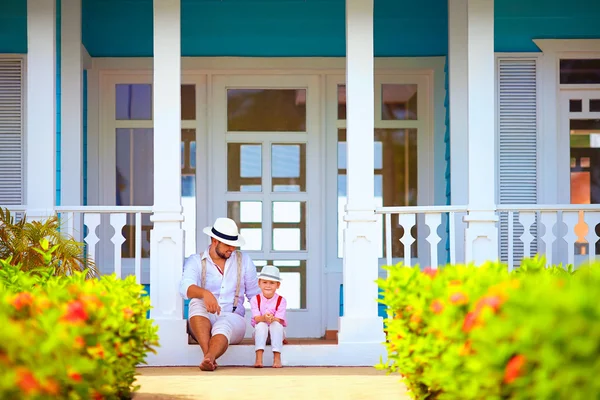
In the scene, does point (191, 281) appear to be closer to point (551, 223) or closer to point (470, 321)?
point (551, 223)

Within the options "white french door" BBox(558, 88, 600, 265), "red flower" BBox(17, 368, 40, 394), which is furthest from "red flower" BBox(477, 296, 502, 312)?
"white french door" BBox(558, 88, 600, 265)

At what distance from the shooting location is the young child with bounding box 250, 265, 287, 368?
7250 millimetres

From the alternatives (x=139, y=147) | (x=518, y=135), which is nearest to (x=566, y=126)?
Result: (x=518, y=135)

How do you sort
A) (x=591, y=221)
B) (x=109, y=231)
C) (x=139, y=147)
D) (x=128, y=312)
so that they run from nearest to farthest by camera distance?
1. (x=128, y=312)
2. (x=591, y=221)
3. (x=109, y=231)
4. (x=139, y=147)

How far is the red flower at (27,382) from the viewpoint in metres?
2.52

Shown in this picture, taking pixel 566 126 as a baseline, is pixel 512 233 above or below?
Answer: below

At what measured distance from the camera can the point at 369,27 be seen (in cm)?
743

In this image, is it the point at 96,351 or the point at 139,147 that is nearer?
the point at 96,351

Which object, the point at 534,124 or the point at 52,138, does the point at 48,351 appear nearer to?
the point at 52,138

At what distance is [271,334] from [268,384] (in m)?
1.36

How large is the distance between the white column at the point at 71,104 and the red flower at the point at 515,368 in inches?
245

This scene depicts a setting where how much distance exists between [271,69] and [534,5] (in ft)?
8.33

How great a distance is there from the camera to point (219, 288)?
7.48 meters

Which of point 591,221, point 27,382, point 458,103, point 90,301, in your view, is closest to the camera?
point 27,382
